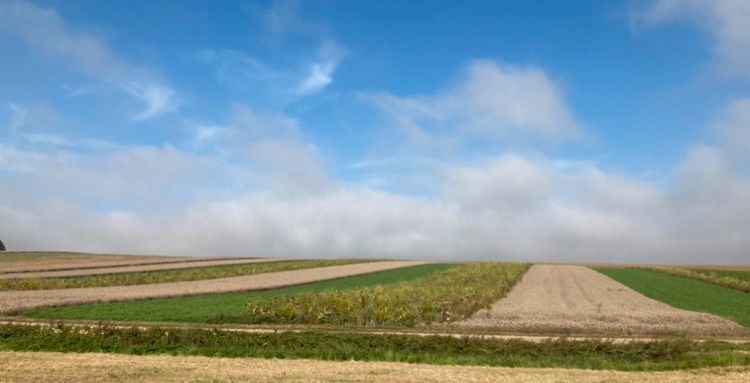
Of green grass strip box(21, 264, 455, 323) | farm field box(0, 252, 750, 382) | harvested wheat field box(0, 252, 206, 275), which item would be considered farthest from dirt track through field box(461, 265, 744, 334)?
harvested wheat field box(0, 252, 206, 275)

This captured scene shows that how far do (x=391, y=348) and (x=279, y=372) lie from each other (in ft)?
16.5

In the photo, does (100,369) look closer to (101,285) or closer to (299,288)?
(299,288)

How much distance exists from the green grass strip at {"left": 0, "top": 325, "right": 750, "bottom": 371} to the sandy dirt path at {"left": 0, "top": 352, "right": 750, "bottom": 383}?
1.16 metres

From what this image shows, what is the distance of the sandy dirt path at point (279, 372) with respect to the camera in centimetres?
1513

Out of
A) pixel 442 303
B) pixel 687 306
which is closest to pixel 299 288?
pixel 442 303

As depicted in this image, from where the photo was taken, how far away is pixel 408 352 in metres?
19.7

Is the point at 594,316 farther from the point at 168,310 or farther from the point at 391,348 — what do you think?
the point at 168,310

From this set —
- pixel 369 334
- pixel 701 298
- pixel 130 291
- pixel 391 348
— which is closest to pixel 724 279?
pixel 701 298

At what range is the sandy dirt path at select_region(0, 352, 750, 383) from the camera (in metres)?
15.1

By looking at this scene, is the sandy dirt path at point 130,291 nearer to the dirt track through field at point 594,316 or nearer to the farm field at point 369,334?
the farm field at point 369,334

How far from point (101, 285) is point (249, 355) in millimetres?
32801

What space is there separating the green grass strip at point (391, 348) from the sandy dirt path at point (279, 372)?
116 cm

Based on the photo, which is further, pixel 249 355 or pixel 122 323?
pixel 122 323

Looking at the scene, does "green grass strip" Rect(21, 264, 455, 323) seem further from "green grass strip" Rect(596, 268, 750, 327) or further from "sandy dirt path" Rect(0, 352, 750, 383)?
"green grass strip" Rect(596, 268, 750, 327)
